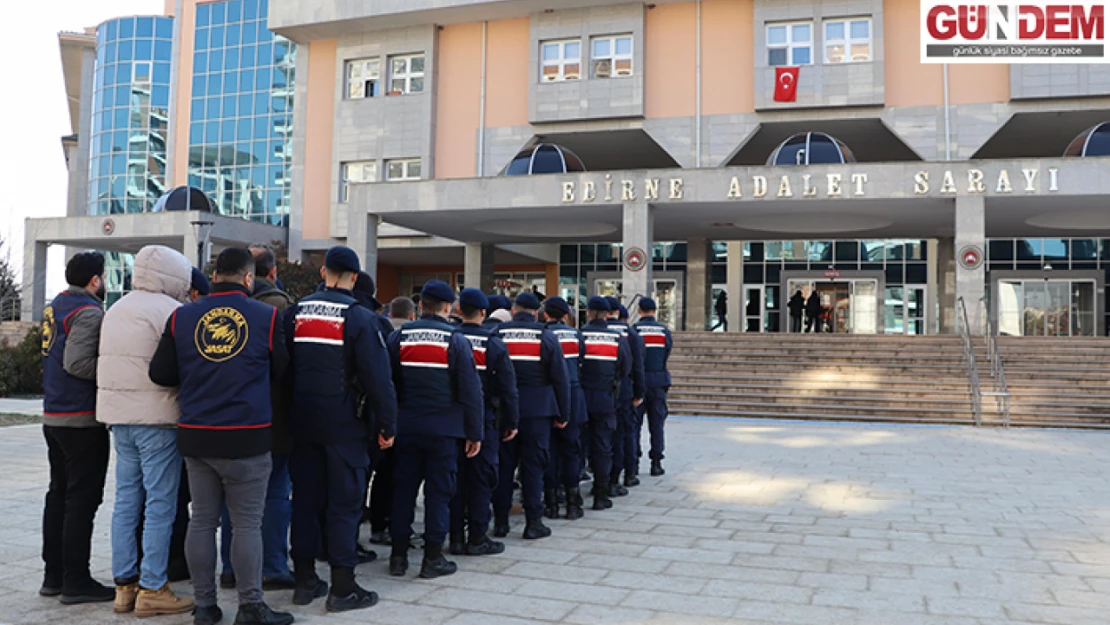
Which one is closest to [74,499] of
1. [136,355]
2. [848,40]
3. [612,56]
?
[136,355]

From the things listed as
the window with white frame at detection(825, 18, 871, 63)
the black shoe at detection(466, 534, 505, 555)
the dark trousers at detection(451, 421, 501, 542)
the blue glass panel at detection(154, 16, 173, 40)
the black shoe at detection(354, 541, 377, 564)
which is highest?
the blue glass panel at detection(154, 16, 173, 40)

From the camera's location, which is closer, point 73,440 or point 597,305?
point 73,440

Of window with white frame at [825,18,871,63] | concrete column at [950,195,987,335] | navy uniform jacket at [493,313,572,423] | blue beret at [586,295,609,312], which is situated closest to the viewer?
navy uniform jacket at [493,313,572,423]

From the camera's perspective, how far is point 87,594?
4727mm

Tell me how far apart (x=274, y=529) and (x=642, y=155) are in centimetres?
2929

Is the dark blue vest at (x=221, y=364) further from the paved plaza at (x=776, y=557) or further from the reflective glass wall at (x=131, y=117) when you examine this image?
the reflective glass wall at (x=131, y=117)

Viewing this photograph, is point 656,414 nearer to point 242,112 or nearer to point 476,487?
point 476,487

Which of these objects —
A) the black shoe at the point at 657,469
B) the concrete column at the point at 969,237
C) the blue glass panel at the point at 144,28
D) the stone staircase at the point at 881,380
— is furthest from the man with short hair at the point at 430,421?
the blue glass panel at the point at 144,28

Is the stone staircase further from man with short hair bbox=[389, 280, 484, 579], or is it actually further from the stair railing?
man with short hair bbox=[389, 280, 484, 579]

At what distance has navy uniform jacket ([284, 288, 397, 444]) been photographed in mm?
4703

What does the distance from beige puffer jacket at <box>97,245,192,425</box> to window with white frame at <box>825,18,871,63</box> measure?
27.0 m

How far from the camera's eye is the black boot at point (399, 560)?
17.8 feet

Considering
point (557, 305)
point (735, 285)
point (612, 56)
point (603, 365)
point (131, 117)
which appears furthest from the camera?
point (131, 117)

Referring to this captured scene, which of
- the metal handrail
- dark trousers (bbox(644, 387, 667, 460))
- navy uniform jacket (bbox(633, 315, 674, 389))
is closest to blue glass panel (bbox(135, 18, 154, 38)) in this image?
the metal handrail
